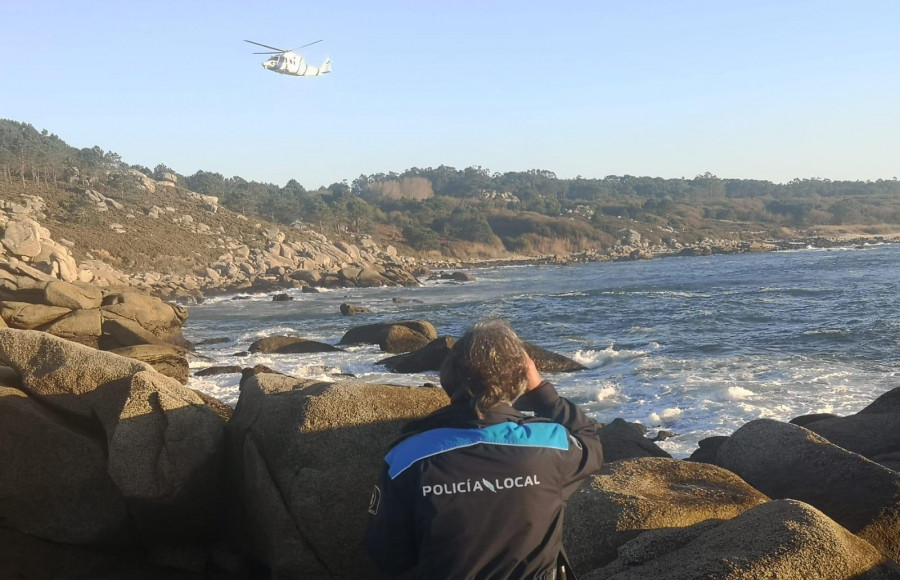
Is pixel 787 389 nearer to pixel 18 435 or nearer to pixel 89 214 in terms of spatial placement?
pixel 18 435

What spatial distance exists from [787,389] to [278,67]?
30498 millimetres

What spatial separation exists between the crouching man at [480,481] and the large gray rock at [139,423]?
3.73m

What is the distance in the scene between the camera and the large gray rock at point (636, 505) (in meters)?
4.69

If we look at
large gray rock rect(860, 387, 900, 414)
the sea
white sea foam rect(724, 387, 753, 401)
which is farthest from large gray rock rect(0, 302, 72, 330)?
large gray rock rect(860, 387, 900, 414)

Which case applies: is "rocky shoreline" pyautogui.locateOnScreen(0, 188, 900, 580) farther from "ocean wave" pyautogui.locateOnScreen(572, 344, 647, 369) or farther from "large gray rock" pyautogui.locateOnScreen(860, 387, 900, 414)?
"ocean wave" pyautogui.locateOnScreen(572, 344, 647, 369)

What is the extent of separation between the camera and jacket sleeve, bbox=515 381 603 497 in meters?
2.98

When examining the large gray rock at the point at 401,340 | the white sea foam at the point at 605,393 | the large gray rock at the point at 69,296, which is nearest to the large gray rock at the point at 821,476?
the white sea foam at the point at 605,393

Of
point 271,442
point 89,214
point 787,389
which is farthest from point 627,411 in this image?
point 89,214

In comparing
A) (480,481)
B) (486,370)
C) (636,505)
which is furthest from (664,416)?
(480,481)

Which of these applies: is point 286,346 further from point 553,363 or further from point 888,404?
point 888,404

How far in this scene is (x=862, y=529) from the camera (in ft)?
15.7

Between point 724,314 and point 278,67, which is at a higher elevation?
point 278,67

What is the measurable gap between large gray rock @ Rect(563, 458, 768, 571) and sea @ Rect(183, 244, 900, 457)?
687cm

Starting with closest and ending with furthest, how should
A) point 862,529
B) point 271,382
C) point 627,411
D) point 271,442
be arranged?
1. point 862,529
2. point 271,442
3. point 271,382
4. point 627,411
